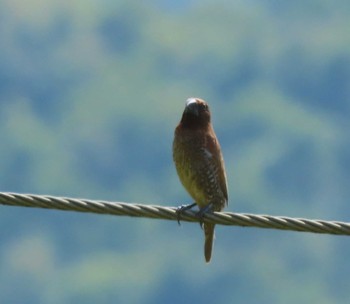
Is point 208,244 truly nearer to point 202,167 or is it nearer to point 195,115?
point 202,167

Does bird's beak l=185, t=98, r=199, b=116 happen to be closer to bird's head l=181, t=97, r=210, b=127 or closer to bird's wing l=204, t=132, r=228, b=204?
bird's head l=181, t=97, r=210, b=127

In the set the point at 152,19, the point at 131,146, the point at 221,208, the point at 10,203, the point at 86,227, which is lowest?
the point at 10,203

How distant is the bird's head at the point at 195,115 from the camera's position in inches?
449

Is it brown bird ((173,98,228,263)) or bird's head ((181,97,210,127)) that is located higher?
bird's head ((181,97,210,127))

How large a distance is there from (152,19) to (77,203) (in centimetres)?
17233

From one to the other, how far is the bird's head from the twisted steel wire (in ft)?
9.75

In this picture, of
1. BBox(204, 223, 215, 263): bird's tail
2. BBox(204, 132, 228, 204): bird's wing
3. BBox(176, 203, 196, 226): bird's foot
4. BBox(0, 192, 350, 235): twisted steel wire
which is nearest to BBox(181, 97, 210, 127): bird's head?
BBox(204, 132, 228, 204): bird's wing

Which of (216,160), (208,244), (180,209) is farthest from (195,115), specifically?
(180,209)

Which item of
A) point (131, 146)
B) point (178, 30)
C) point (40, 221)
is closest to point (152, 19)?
point (178, 30)

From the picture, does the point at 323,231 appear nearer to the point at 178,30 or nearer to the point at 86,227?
the point at 86,227

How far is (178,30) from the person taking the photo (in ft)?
Result: 607

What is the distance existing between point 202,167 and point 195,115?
0.46 metres

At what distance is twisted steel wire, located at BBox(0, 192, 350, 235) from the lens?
8.14 metres

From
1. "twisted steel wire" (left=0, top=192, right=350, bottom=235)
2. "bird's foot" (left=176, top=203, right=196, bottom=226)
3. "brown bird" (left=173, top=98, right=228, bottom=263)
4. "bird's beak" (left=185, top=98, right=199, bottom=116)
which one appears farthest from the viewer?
"bird's beak" (left=185, top=98, right=199, bottom=116)
